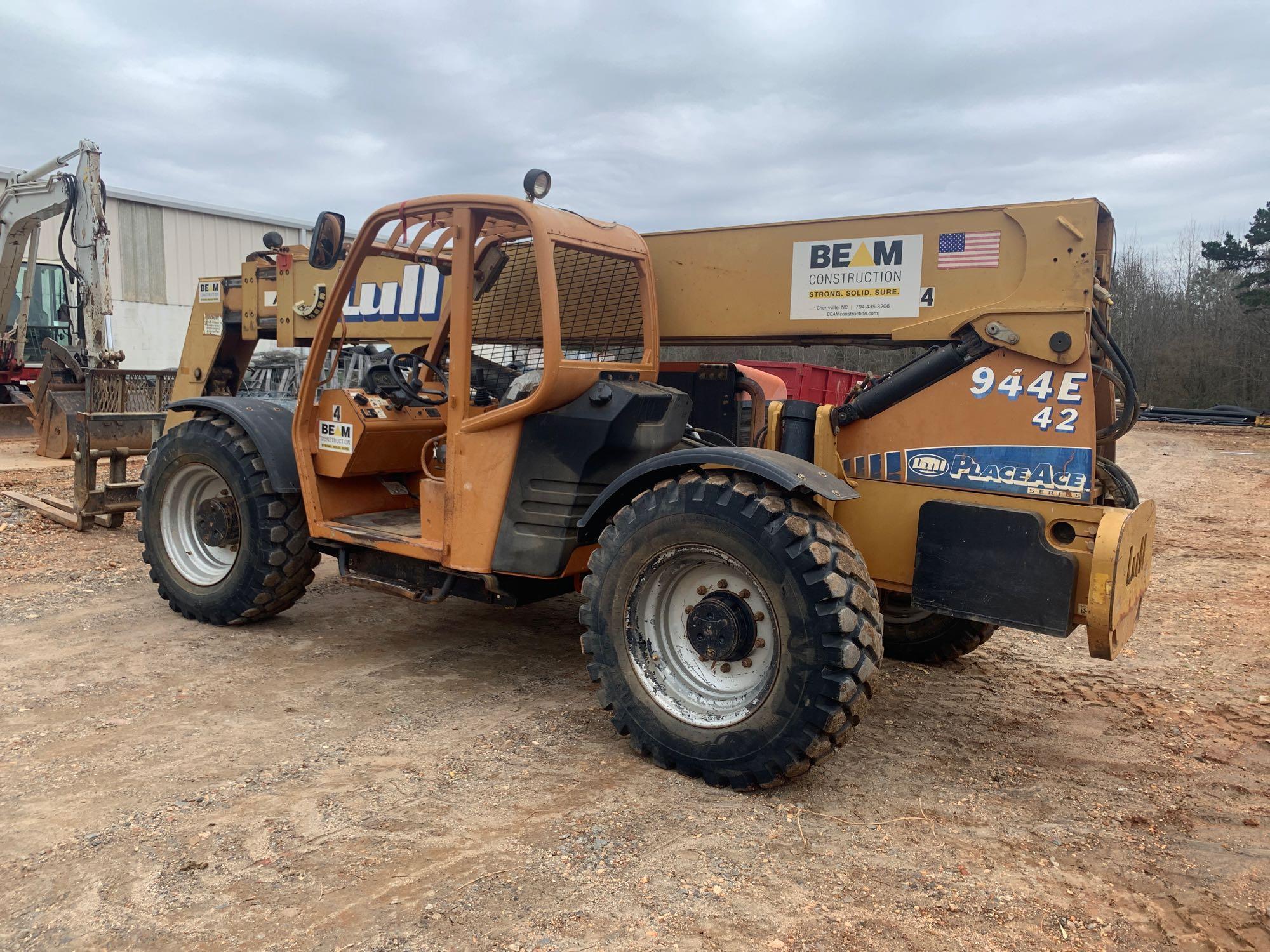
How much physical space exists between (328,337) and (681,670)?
2661 mm

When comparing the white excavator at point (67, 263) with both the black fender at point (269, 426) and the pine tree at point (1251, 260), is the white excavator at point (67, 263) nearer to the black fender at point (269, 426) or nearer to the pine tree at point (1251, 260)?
the black fender at point (269, 426)

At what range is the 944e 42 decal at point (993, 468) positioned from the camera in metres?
3.61

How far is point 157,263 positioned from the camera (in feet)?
72.6

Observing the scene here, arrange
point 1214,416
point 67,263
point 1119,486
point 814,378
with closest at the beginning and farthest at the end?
1. point 1119,486
2. point 67,263
3. point 814,378
4. point 1214,416

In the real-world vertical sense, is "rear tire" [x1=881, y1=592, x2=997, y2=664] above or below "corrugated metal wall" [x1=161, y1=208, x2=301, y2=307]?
below

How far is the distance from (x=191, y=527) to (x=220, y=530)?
427mm

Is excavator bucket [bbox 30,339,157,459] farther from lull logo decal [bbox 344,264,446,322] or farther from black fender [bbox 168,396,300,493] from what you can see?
lull logo decal [bbox 344,264,446,322]

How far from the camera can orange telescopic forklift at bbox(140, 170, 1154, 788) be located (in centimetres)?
350

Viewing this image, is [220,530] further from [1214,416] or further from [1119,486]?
[1214,416]

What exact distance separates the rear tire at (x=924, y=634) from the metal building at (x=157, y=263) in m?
19.0

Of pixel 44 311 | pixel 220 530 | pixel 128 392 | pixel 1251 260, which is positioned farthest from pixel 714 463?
pixel 1251 260

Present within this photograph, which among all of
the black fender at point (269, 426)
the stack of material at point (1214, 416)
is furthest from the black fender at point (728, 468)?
the stack of material at point (1214, 416)

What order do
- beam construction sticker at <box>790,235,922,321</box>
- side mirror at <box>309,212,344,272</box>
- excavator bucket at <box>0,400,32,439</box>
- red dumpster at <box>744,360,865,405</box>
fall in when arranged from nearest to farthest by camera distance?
beam construction sticker at <box>790,235,922,321</box> → side mirror at <box>309,212,344,272</box> → red dumpster at <box>744,360,865,405</box> → excavator bucket at <box>0,400,32,439</box>

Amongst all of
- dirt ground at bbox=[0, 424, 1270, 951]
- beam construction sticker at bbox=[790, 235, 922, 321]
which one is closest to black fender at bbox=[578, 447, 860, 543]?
beam construction sticker at bbox=[790, 235, 922, 321]
